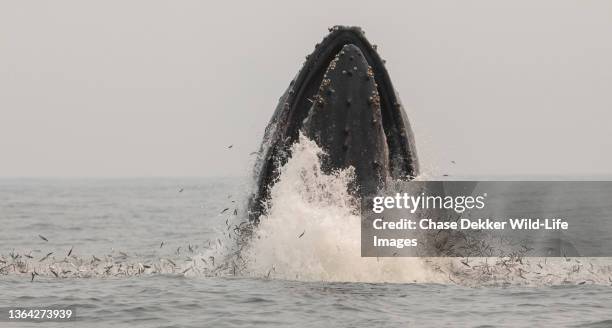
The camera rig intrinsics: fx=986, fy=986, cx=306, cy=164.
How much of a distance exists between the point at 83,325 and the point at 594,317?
5344mm

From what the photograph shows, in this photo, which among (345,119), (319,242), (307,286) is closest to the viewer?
(345,119)

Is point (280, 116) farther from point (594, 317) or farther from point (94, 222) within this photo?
point (94, 222)

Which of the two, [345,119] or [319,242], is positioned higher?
[345,119]

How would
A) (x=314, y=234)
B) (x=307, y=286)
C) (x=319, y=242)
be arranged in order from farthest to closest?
1. (x=319, y=242)
2. (x=314, y=234)
3. (x=307, y=286)

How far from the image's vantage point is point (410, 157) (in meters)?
11.1

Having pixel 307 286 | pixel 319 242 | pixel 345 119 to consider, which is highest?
pixel 345 119

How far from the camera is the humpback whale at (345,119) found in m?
10.8

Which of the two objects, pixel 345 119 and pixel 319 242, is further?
pixel 319 242

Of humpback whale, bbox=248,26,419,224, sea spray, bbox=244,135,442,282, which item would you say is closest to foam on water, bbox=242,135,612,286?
sea spray, bbox=244,135,442,282

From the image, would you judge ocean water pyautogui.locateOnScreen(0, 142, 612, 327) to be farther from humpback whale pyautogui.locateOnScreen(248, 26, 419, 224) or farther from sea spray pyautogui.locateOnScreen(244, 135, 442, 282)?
humpback whale pyautogui.locateOnScreen(248, 26, 419, 224)

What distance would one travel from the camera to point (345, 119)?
1077 centimetres

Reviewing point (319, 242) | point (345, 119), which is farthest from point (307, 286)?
point (345, 119)

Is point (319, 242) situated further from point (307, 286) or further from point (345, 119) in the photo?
point (345, 119)

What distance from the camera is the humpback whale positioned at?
1077cm
